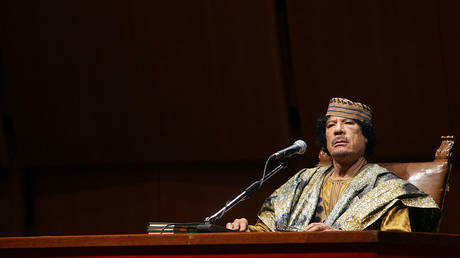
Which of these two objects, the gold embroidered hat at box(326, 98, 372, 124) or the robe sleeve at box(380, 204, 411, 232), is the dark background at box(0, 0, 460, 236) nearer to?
the gold embroidered hat at box(326, 98, 372, 124)

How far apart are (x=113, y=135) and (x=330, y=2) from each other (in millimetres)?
1601

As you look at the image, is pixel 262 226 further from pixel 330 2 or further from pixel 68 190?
pixel 68 190

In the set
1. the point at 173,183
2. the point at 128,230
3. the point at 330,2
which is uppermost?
the point at 330,2

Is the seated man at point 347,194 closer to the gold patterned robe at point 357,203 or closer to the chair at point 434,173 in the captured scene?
the gold patterned robe at point 357,203

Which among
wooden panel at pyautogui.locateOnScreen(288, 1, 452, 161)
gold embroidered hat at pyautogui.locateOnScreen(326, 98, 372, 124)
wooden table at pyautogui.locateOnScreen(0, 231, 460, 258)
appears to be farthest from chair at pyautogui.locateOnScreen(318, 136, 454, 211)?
wooden table at pyautogui.locateOnScreen(0, 231, 460, 258)

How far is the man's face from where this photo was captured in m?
3.25

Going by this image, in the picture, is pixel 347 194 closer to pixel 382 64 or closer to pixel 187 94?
pixel 382 64

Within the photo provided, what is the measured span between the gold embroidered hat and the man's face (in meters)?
0.02

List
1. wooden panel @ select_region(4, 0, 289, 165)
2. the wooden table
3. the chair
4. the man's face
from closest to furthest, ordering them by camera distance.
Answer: the wooden table, the chair, the man's face, wooden panel @ select_region(4, 0, 289, 165)

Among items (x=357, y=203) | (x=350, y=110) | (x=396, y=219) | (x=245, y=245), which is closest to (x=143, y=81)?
(x=350, y=110)

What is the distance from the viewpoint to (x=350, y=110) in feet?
10.7

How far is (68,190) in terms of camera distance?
470cm

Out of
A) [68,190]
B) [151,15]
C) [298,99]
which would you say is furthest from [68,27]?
[298,99]

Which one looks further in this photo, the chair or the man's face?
the man's face
